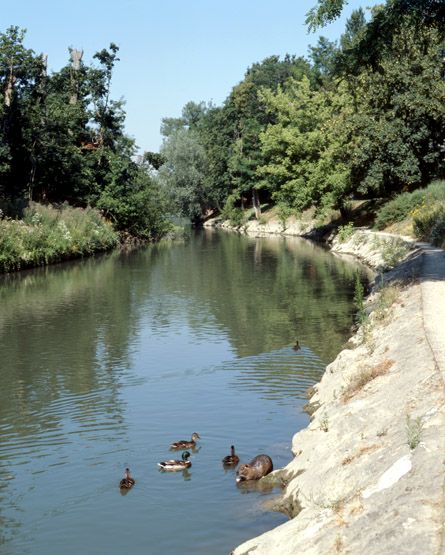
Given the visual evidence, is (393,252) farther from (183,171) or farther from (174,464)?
(183,171)

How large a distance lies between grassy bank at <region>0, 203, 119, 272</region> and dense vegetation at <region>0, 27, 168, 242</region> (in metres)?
1.24

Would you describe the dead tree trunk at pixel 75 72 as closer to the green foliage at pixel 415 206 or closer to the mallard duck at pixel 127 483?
the green foliage at pixel 415 206

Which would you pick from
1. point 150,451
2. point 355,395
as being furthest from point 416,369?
point 150,451

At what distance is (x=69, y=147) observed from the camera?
203 feet

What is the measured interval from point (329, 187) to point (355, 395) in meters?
52.7

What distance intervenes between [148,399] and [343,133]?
42202mm

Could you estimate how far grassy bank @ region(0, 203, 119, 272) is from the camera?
4494cm

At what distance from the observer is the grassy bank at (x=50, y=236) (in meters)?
44.9

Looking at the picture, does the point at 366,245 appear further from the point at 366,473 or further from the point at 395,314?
the point at 366,473

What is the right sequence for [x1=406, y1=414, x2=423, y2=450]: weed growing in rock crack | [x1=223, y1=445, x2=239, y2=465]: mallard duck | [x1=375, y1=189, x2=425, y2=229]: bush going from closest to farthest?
1. [x1=406, y1=414, x2=423, y2=450]: weed growing in rock crack
2. [x1=223, y1=445, x2=239, y2=465]: mallard duck
3. [x1=375, y1=189, x2=425, y2=229]: bush

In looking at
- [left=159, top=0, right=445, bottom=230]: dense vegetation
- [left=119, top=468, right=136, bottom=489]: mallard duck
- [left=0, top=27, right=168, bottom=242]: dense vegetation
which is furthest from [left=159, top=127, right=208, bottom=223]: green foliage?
[left=119, top=468, right=136, bottom=489]: mallard duck

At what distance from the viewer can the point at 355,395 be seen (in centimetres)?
1359

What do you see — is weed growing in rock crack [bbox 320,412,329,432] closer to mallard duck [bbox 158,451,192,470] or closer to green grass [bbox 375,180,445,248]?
mallard duck [bbox 158,451,192,470]

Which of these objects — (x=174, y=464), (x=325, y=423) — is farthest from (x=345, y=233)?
(x=174, y=464)
